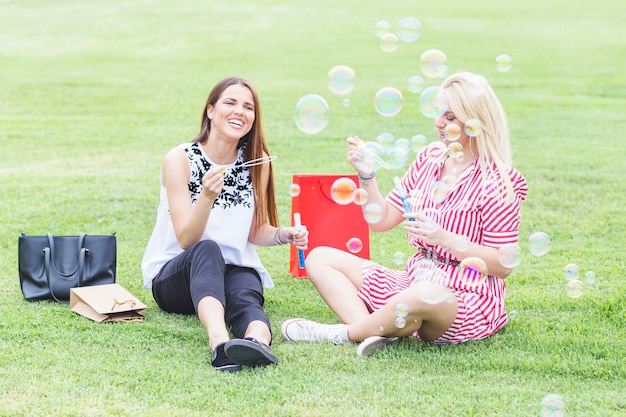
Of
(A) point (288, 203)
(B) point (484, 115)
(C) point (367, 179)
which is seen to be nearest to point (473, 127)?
(B) point (484, 115)

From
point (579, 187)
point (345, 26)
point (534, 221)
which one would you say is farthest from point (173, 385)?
point (345, 26)

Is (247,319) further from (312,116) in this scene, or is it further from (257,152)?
(312,116)

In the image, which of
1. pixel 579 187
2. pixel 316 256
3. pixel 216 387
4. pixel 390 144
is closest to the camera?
pixel 216 387

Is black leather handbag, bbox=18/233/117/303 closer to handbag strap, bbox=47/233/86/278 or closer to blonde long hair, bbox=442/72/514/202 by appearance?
handbag strap, bbox=47/233/86/278

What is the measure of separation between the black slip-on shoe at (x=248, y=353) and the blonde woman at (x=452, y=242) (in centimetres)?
37

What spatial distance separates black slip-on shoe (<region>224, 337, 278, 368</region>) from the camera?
3.22m

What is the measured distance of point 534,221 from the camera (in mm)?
5773

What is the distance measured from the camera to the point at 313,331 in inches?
143

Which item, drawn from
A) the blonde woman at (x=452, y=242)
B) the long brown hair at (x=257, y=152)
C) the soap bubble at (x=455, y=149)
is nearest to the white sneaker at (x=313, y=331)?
the blonde woman at (x=452, y=242)

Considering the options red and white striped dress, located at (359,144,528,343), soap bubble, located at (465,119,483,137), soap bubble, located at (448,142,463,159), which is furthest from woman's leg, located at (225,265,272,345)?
soap bubble, located at (465,119,483,137)

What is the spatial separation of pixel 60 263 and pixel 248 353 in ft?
4.34

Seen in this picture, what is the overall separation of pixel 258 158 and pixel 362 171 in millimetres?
634

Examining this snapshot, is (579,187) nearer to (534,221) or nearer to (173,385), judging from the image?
(534,221)

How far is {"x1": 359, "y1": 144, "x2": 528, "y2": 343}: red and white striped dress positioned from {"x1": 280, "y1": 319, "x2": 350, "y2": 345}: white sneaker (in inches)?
8.6
